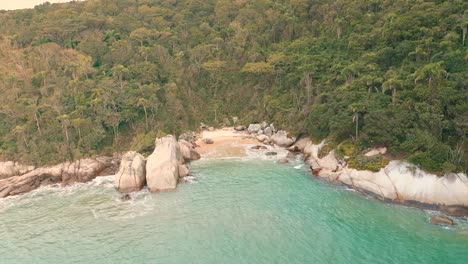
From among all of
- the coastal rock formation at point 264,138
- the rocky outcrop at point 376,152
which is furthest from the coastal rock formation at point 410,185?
the coastal rock formation at point 264,138

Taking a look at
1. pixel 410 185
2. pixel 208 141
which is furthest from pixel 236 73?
pixel 410 185

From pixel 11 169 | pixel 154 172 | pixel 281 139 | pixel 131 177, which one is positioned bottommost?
pixel 11 169

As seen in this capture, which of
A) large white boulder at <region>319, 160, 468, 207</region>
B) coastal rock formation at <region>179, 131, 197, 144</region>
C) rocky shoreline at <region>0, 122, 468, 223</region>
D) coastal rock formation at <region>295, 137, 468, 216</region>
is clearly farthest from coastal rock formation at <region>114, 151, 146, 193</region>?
large white boulder at <region>319, 160, 468, 207</region>

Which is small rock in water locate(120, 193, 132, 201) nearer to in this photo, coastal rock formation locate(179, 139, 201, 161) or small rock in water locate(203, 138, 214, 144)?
coastal rock formation locate(179, 139, 201, 161)

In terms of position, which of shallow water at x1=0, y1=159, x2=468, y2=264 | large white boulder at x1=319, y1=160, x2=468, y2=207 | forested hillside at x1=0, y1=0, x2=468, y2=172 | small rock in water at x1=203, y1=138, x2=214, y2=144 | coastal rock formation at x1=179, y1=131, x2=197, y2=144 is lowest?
shallow water at x1=0, y1=159, x2=468, y2=264

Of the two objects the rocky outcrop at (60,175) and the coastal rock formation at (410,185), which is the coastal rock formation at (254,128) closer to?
the coastal rock formation at (410,185)

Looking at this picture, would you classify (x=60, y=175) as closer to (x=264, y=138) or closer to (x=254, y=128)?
(x=264, y=138)

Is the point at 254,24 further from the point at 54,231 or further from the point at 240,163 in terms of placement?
the point at 54,231

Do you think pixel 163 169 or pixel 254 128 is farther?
pixel 254 128
